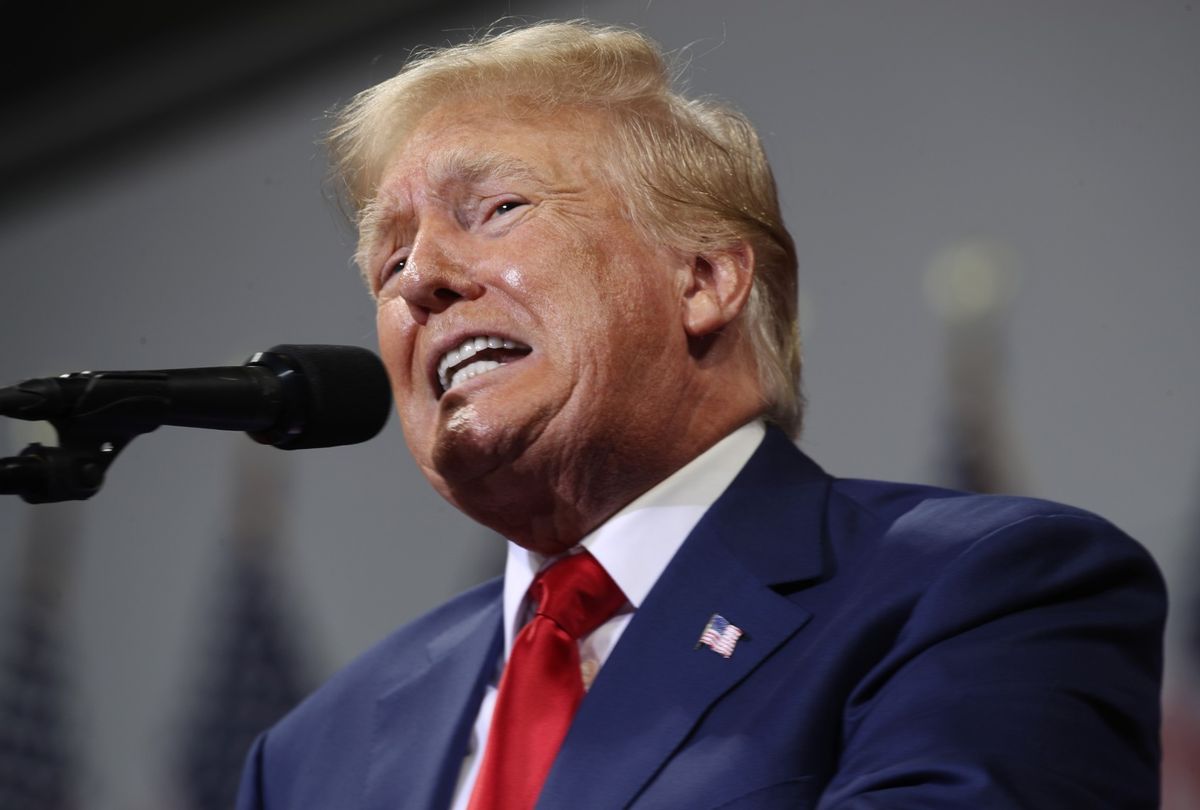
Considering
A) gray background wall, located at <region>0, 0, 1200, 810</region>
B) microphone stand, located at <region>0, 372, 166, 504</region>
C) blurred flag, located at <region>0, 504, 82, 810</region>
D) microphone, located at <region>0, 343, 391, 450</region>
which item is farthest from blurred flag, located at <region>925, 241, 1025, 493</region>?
blurred flag, located at <region>0, 504, 82, 810</region>

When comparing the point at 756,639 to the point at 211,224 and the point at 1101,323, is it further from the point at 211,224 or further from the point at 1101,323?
the point at 211,224

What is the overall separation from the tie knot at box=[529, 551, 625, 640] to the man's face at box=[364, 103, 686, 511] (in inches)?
5.3

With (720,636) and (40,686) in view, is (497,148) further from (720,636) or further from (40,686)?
(40,686)

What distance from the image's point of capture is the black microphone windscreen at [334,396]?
1.41 metres

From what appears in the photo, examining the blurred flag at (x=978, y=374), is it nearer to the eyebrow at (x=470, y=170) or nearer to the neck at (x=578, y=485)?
the neck at (x=578, y=485)

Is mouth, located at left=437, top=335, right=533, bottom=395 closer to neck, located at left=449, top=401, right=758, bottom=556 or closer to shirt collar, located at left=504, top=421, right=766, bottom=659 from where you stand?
neck, located at left=449, top=401, right=758, bottom=556

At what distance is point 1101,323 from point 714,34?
0.99m

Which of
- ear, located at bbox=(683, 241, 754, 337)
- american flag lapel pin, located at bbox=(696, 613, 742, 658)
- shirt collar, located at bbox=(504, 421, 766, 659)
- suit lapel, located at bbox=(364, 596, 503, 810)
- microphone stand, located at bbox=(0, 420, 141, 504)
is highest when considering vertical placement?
microphone stand, located at bbox=(0, 420, 141, 504)

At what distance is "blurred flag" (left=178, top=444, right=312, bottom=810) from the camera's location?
10.5 ft

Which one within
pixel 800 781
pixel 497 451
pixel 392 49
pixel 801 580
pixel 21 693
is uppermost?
pixel 392 49

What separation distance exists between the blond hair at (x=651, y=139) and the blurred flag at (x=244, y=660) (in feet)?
4.10

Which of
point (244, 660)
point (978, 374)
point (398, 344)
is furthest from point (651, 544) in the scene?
point (244, 660)

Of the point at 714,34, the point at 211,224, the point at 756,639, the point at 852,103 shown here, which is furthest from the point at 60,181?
the point at 756,639

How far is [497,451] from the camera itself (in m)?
1.86
